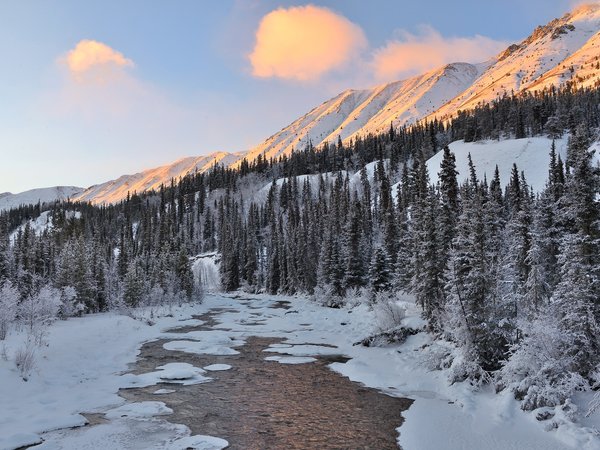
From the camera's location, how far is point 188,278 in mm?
69562

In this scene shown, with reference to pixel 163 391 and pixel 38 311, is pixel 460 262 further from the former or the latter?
pixel 38 311

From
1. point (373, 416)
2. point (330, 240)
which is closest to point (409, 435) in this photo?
point (373, 416)

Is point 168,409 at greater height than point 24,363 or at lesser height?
lesser

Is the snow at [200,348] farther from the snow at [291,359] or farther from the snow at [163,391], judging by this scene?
the snow at [163,391]

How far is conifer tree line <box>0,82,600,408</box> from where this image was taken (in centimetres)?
1477

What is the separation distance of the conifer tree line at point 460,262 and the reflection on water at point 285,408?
4551 millimetres

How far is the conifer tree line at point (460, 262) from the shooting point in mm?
14773

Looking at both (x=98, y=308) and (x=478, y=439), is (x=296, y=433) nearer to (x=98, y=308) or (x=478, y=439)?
(x=478, y=439)

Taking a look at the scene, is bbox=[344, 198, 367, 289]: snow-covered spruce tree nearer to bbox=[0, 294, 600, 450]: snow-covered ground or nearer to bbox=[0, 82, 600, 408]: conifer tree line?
bbox=[0, 82, 600, 408]: conifer tree line

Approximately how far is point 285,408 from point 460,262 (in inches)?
394

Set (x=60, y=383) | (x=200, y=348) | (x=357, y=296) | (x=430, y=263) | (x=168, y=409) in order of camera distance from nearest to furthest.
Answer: (x=168, y=409) → (x=60, y=383) → (x=200, y=348) → (x=430, y=263) → (x=357, y=296)

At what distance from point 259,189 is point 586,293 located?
7085 inches

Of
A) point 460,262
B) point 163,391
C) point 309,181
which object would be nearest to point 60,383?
point 163,391

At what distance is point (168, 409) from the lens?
14.1m
